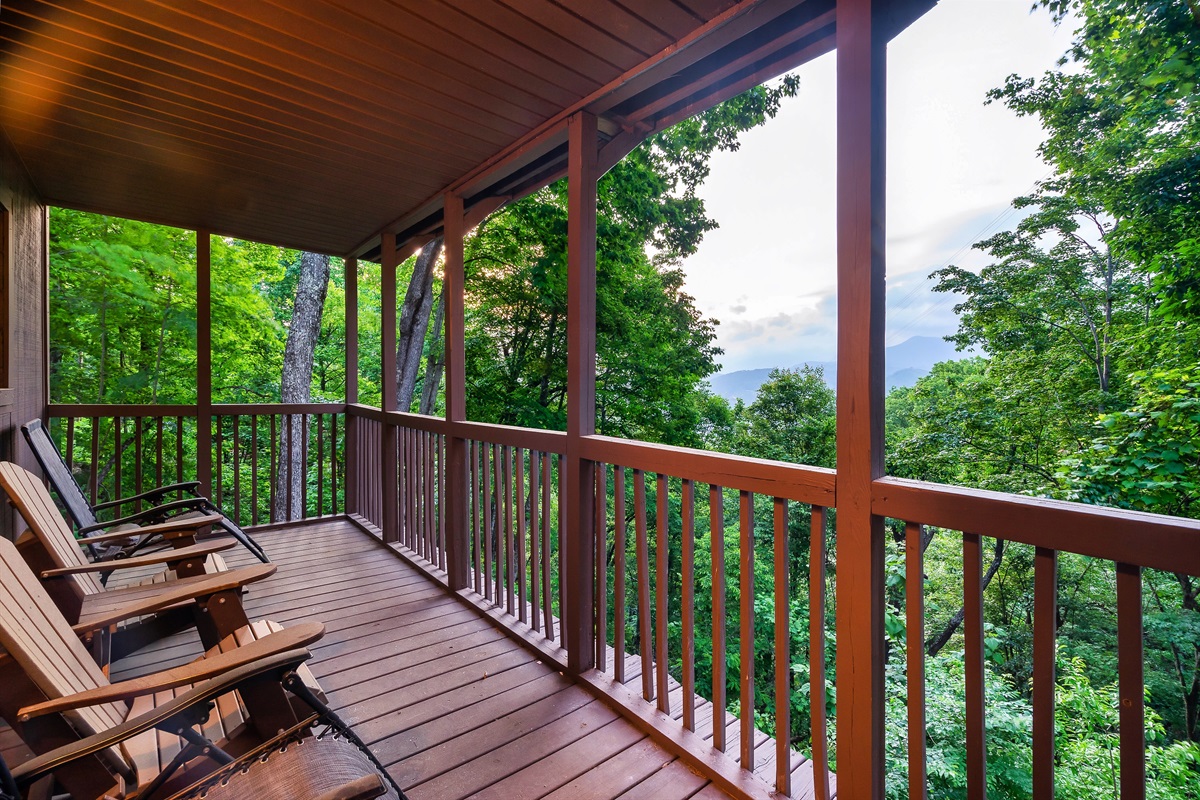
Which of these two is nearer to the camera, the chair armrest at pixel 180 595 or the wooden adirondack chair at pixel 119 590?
the chair armrest at pixel 180 595

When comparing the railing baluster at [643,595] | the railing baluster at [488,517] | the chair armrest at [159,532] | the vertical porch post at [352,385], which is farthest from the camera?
the vertical porch post at [352,385]

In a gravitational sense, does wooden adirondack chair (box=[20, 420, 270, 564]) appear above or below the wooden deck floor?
above

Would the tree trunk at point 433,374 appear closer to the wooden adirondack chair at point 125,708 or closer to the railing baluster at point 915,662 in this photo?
the wooden adirondack chair at point 125,708

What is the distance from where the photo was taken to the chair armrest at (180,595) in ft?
4.86

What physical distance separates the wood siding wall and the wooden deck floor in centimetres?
165

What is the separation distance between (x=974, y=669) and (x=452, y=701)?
1.91m

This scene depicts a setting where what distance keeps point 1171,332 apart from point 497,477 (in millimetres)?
10089

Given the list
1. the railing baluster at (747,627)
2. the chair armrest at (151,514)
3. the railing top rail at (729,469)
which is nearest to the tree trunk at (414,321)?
the chair armrest at (151,514)

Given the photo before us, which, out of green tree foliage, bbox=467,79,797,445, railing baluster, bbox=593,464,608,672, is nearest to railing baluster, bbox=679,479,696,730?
railing baluster, bbox=593,464,608,672

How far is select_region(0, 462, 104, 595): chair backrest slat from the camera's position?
6.36 ft

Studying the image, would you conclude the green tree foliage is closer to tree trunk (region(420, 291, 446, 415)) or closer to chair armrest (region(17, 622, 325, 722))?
tree trunk (region(420, 291, 446, 415))

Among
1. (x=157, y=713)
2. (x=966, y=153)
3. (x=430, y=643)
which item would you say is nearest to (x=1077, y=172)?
(x=966, y=153)

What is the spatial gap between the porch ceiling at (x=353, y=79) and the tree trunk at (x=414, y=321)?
19.5 feet

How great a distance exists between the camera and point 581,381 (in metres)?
2.41
